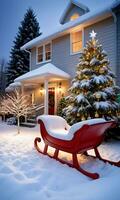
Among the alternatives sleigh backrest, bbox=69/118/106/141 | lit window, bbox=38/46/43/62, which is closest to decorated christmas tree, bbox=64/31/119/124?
sleigh backrest, bbox=69/118/106/141

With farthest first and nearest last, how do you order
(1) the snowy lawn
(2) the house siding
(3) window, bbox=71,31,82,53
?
(3) window, bbox=71,31,82,53 < (2) the house siding < (1) the snowy lawn

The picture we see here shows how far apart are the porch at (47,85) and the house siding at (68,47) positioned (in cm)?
55

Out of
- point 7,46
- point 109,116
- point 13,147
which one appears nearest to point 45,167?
point 13,147

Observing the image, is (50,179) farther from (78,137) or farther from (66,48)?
(66,48)

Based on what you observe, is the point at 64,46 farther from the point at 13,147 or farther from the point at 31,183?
the point at 31,183

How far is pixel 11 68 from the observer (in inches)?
905

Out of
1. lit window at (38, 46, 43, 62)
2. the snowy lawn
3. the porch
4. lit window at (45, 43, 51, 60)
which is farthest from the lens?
lit window at (38, 46, 43, 62)

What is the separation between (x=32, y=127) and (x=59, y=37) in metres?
5.84

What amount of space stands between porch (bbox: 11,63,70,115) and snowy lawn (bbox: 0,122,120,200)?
579 centimetres

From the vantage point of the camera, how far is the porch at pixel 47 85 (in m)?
10.7

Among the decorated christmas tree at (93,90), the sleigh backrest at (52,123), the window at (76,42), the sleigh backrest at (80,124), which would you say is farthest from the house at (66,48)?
the sleigh backrest at (80,124)

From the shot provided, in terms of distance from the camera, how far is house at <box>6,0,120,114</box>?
30.8ft

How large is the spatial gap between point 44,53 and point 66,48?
218 cm

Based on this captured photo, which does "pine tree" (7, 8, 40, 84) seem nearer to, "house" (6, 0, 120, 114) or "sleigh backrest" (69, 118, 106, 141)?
"house" (6, 0, 120, 114)
